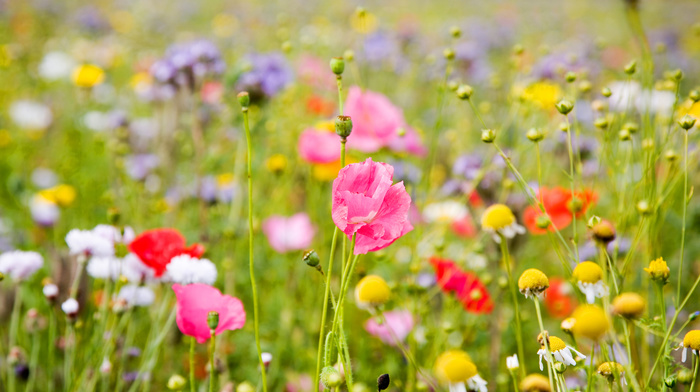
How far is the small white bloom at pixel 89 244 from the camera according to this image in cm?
78

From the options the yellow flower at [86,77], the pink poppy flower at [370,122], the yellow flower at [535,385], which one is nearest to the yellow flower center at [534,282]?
the yellow flower at [535,385]

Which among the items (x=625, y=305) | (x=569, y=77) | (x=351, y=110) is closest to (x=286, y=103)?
(x=351, y=110)

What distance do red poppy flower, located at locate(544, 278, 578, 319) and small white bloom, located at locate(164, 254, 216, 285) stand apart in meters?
0.84

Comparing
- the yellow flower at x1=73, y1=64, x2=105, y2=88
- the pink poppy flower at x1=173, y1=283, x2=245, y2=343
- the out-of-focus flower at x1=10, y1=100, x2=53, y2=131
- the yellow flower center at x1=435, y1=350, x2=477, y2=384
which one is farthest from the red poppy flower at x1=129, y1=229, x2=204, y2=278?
the out-of-focus flower at x1=10, y1=100, x2=53, y2=131

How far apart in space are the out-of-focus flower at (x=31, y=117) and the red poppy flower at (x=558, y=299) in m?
2.07

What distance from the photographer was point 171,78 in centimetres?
135

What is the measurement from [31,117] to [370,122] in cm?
173

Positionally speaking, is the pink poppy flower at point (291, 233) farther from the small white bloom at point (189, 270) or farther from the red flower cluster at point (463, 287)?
the small white bloom at point (189, 270)

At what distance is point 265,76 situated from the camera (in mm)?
1358

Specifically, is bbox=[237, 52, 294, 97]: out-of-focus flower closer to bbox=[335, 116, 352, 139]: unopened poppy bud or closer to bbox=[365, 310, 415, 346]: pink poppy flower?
bbox=[365, 310, 415, 346]: pink poppy flower

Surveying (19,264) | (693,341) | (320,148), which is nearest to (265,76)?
(320,148)

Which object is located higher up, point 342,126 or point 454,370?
point 342,126

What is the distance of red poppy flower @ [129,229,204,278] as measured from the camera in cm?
71

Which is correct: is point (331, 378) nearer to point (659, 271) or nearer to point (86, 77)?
point (659, 271)
